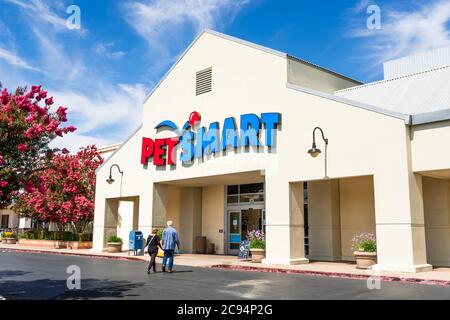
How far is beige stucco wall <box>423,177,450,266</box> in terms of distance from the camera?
18.2m

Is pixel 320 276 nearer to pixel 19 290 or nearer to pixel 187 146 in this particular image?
pixel 19 290

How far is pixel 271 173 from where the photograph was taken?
19.8 metres

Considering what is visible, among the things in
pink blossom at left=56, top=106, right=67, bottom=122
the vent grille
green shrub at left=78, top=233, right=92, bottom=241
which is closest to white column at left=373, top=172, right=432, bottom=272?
the vent grille

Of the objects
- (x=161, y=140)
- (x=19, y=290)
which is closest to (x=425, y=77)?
(x=161, y=140)

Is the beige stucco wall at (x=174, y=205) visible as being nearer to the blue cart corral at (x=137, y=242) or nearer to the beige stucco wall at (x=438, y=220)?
the blue cart corral at (x=137, y=242)

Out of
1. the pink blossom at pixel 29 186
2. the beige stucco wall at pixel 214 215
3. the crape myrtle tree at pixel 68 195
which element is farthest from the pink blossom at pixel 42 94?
the crape myrtle tree at pixel 68 195

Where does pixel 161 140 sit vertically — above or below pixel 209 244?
above

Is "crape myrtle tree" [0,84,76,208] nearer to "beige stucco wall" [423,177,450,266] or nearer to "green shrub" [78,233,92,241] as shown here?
"beige stucco wall" [423,177,450,266]

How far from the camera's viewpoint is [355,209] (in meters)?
20.8

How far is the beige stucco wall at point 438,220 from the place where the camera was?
18.2m

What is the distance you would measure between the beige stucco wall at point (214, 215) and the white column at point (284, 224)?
7433mm

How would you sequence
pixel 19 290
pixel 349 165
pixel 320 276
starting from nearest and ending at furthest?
pixel 19 290, pixel 320 276, pixel 349 165

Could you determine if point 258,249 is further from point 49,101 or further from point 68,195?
point 68,195
